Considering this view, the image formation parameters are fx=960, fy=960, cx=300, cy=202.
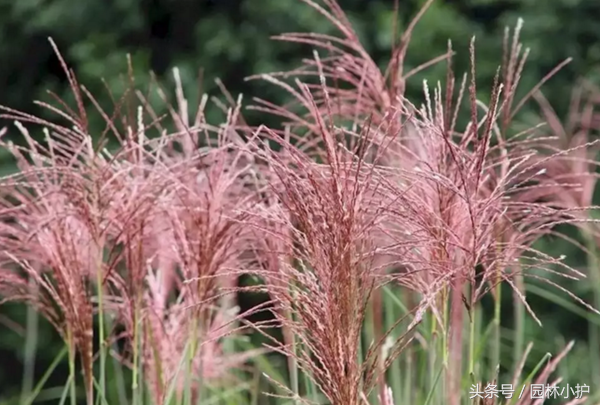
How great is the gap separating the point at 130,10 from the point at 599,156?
1973 mm

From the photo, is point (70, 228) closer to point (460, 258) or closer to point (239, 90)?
point (460, 258)

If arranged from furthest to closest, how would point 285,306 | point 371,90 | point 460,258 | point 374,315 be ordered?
point 374,315 → point 371,90 → point 460,258 → point 285,306

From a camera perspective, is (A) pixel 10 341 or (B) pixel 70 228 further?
(A) pixel 10 341

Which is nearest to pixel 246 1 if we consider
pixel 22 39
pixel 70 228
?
pixel 22 39

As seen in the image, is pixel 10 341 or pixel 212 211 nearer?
pixel 212 211

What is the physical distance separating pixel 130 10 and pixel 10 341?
1485 millimetres

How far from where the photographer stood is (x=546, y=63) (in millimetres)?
3721

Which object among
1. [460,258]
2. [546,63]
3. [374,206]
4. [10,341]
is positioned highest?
[374,206]

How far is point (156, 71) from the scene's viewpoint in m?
4.16

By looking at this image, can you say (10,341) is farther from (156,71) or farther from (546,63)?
(546,63)

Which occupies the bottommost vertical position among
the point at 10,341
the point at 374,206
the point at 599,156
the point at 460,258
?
the point at 10,341

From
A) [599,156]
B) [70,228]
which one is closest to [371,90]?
[70,228]

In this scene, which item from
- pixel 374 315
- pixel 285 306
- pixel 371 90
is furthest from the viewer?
pixel 374 315

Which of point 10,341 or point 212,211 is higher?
point 212,211
